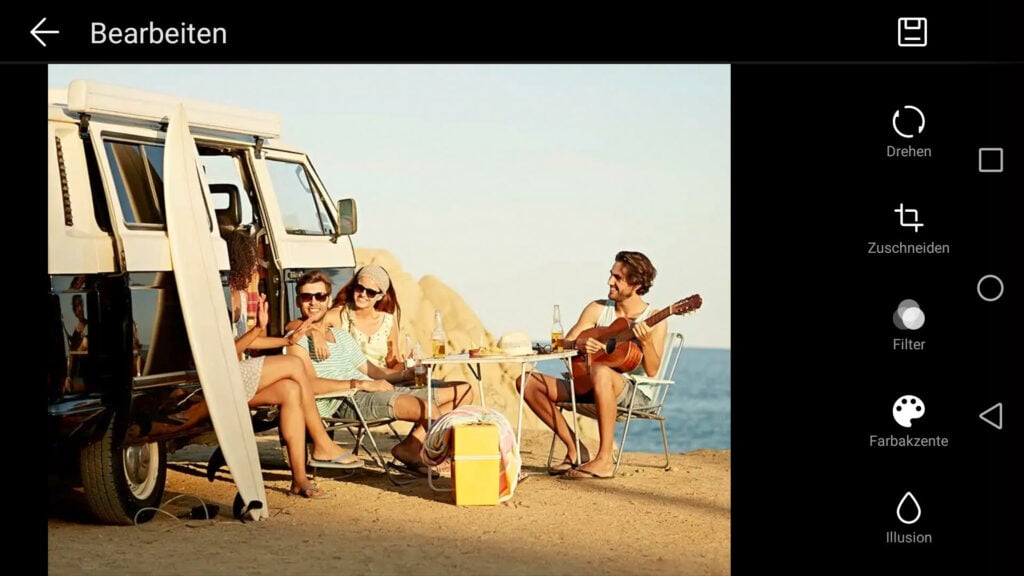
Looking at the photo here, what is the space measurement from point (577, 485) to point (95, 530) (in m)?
2.86

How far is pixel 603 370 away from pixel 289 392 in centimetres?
201

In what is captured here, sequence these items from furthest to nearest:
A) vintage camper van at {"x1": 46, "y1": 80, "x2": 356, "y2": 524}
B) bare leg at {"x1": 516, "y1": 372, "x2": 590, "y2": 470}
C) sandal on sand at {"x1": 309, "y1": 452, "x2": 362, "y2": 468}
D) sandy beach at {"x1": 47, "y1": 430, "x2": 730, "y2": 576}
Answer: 1. bare leg at {"x1": 516, "y1": 372, "x2": 590, "y2": 470}
2. sandal on sand at {"x1": 309, "y1": 452, "x2": 362, "y2": 468}
3. vintage camper van at {"x1": 46, "y1": 80, "x2": 356, "y2": 524}
4. sandy beach at {"x1": 47, "y1": 430, "x2": 730, "y2": 576}

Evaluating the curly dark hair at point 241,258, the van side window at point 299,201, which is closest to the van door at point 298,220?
the van side window at point 299,201

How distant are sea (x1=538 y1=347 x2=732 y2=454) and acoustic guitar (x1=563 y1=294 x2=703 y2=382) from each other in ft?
72.7

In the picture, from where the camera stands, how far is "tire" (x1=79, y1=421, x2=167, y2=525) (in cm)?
669

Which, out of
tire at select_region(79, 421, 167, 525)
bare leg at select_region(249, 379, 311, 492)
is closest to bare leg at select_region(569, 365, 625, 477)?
bare leg at select_region(249, 379, 311, 492)

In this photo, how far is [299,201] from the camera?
9.48 meters

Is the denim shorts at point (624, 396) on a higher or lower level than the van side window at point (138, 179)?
lower

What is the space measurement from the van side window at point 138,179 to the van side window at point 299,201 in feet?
7.02
